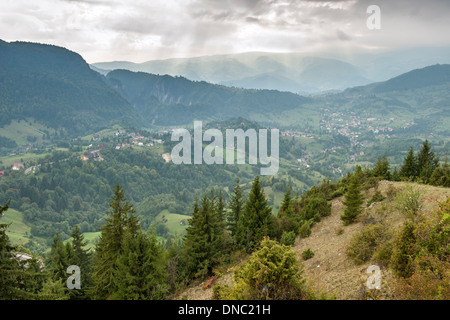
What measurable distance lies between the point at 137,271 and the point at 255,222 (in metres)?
11.8

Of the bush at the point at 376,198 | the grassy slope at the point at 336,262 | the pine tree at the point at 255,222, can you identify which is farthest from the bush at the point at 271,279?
the bush at the point at 376,198

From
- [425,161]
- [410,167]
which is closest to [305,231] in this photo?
[410,167]

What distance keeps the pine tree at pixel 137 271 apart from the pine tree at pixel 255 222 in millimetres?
9244

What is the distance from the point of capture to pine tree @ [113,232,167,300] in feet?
58.9

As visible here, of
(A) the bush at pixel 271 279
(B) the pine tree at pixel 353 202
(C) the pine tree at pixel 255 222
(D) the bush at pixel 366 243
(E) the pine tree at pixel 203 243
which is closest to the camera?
(A) the bush at pixel 271 279

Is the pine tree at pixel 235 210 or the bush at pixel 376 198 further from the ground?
the bush at pixel 376 198

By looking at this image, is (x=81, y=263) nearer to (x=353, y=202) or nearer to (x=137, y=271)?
(x=137, y=271)

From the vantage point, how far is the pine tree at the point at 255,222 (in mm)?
24297

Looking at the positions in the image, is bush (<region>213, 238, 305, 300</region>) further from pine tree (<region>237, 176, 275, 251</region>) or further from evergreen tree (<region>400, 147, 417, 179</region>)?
evergreen tree (<region>400, 147, 417, 179</region>)

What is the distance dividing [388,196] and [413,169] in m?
Result: 16.5

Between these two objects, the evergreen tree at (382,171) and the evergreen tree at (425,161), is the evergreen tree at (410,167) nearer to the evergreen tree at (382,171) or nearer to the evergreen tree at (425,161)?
the evergreen tree at (425,161)

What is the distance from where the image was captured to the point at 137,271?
1828 cm
